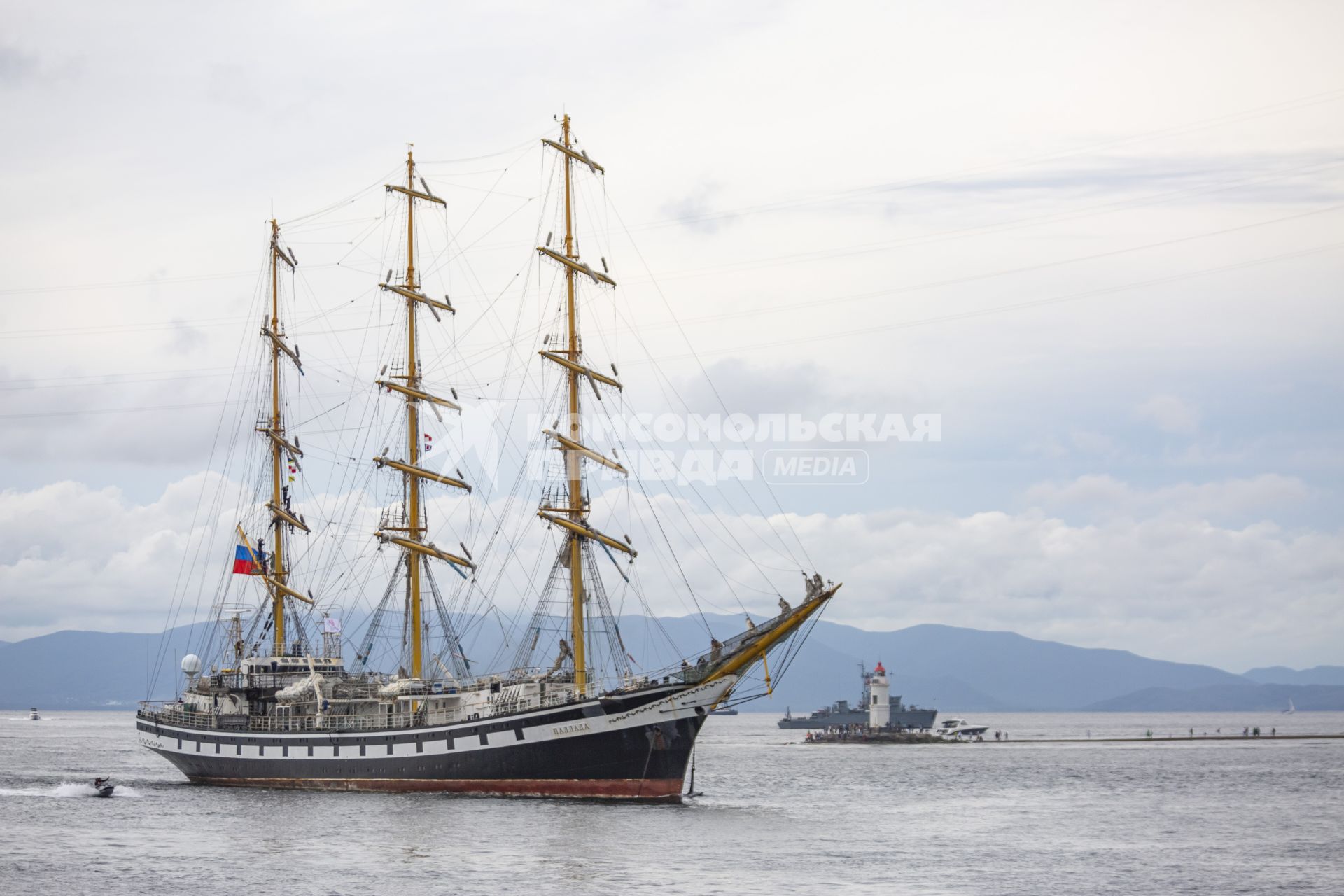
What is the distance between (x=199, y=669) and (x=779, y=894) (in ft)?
188

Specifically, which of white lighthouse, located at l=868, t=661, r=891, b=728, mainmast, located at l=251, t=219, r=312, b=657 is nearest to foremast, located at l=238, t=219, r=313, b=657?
mainmast, located at l=251, t=219, r=312, b=657

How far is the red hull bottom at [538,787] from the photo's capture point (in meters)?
65.1

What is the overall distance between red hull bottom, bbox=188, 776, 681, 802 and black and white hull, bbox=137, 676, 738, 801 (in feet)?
0.11

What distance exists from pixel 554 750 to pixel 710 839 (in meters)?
12.5

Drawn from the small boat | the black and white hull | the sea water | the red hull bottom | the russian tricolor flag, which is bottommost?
the sea water

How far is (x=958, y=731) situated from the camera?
16800 centimetres

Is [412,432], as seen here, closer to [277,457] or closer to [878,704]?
[277,457]

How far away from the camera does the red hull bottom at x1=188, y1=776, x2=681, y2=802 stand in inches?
2564

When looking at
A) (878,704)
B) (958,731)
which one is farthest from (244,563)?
(958,731)

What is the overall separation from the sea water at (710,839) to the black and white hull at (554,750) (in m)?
1.17

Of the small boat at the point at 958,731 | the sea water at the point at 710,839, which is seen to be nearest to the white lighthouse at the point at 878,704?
the small boat at the point at 958,731

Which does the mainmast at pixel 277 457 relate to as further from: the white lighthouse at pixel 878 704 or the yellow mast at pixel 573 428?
the white lighthouse at pixel 878 704

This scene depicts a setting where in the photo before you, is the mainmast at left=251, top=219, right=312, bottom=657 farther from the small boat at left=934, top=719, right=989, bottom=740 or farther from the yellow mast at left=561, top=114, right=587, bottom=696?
the small boat at left=934, top=719, right=989, bottom=740

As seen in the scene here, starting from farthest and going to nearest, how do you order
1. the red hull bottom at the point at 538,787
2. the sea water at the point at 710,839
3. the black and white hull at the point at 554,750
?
1. the red hull bottom at the point at 538,787
2. the black and white hull at the point at 554,750
3. the sea water at the point at 710,839
